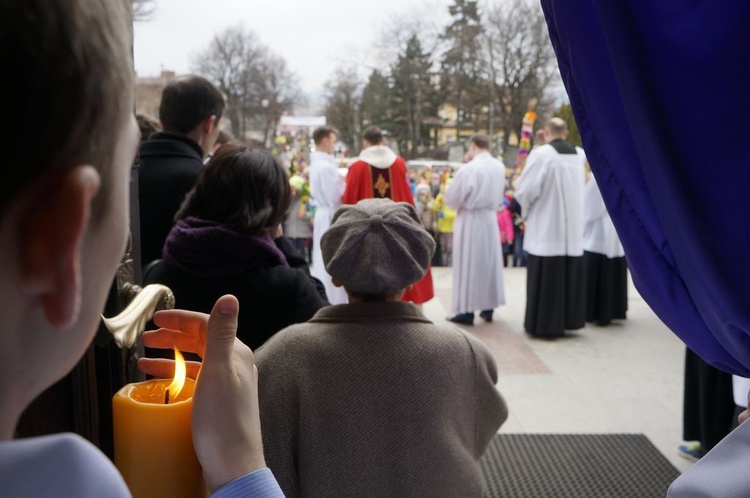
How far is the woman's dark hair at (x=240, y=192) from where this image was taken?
6.43ft

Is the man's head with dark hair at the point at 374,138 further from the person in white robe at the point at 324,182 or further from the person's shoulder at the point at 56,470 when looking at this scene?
the person's shoulder at the point at 56,470

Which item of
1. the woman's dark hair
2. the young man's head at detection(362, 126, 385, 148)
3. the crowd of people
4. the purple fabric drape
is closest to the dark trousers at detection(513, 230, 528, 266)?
the young man's head at detection(362, 126, 385, 148)

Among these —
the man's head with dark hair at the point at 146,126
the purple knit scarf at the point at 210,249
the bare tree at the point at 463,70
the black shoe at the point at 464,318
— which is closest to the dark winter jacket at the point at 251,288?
the purple knit scarf at the point at 210,249

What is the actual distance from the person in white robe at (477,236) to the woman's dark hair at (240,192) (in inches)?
175

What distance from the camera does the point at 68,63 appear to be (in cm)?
34

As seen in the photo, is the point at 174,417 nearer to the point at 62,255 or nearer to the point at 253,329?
the point at 62,255


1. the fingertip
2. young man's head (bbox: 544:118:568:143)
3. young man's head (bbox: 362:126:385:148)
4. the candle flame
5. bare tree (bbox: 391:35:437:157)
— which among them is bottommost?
the candle flame

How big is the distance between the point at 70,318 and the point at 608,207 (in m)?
0.73

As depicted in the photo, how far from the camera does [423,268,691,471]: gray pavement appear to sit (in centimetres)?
409

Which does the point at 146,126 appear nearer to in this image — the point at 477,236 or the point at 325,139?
the point at 325,139

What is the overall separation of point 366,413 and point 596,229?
523 centimetres

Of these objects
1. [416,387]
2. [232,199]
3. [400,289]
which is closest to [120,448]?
[416,387]

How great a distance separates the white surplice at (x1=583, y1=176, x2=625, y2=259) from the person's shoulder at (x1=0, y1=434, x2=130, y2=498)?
20.6ft

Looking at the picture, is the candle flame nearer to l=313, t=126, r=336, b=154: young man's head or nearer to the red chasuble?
the red chasuble
